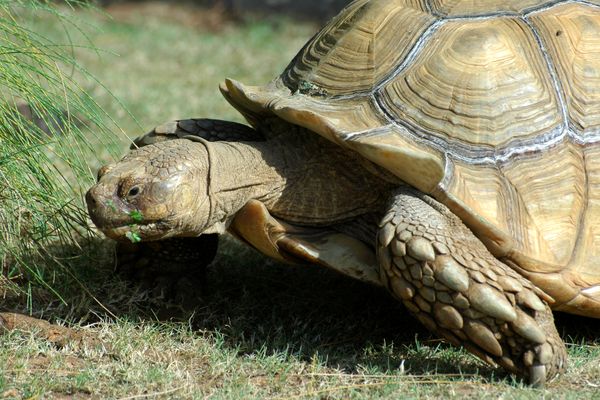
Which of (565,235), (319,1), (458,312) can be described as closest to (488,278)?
(458,312)

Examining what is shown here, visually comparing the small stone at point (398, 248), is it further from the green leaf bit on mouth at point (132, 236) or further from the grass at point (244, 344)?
the green leaf bit on mouth at point (132, 236)

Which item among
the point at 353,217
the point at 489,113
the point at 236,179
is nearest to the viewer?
the point at 489,113

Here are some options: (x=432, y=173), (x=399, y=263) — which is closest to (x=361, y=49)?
(x=432, y=173)

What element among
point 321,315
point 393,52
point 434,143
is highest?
point 393,52

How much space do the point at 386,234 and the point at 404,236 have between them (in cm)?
9

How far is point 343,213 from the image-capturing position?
3.86m

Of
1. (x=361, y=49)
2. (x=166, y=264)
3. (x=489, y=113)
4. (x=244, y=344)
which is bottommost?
(x=244, y=344)

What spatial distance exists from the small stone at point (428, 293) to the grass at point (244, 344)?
27 cm

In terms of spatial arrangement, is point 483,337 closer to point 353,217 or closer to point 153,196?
point 353,217

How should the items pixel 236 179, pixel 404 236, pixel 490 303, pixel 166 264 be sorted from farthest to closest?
pixel 166 264, pixel 236 179, pixel 404 236, pixel 490 303

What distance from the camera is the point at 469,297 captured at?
328cm

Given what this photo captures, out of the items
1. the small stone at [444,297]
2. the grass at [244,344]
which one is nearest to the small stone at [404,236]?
the small stone at [444,297]

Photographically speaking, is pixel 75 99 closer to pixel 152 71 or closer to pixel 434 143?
pixel 434 143

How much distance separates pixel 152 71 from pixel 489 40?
5.65 metres
